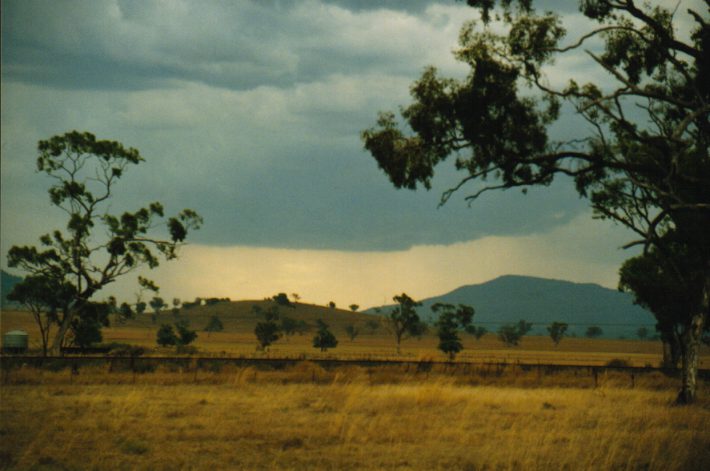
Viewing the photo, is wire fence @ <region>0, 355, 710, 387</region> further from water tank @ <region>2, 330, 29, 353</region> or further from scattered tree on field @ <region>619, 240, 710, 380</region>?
water tank @ <region>2, 330, 29, 353</region>

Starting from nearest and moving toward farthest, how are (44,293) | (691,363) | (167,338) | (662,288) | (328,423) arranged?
(328,423) < (691,363) < (662,288) < (44,293) < (167,338)

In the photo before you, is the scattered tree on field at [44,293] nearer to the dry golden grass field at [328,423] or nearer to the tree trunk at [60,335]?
the tree trunk at [60,335]

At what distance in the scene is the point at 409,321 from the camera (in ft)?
427

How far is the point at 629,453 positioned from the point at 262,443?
6865 millimetres

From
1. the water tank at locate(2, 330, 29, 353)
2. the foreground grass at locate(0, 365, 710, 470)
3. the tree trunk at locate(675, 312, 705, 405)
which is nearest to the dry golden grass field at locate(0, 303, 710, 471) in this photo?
the foreground grass at locate(0, 365, 710, 470)

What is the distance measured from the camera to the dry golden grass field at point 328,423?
12.3 m

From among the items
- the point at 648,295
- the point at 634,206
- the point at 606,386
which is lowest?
the point at 606,386

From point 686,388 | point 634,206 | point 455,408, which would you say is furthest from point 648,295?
point 455,408

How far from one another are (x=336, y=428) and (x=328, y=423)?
3.88ft

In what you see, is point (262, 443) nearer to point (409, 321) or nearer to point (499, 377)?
point (499, 377)

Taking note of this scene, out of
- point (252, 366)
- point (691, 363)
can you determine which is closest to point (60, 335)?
point (252, 366)

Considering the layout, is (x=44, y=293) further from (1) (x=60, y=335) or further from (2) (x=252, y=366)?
(2) (x=252, y=366)

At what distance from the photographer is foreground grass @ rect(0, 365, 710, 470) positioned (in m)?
12.3

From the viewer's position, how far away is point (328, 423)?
17.1m
